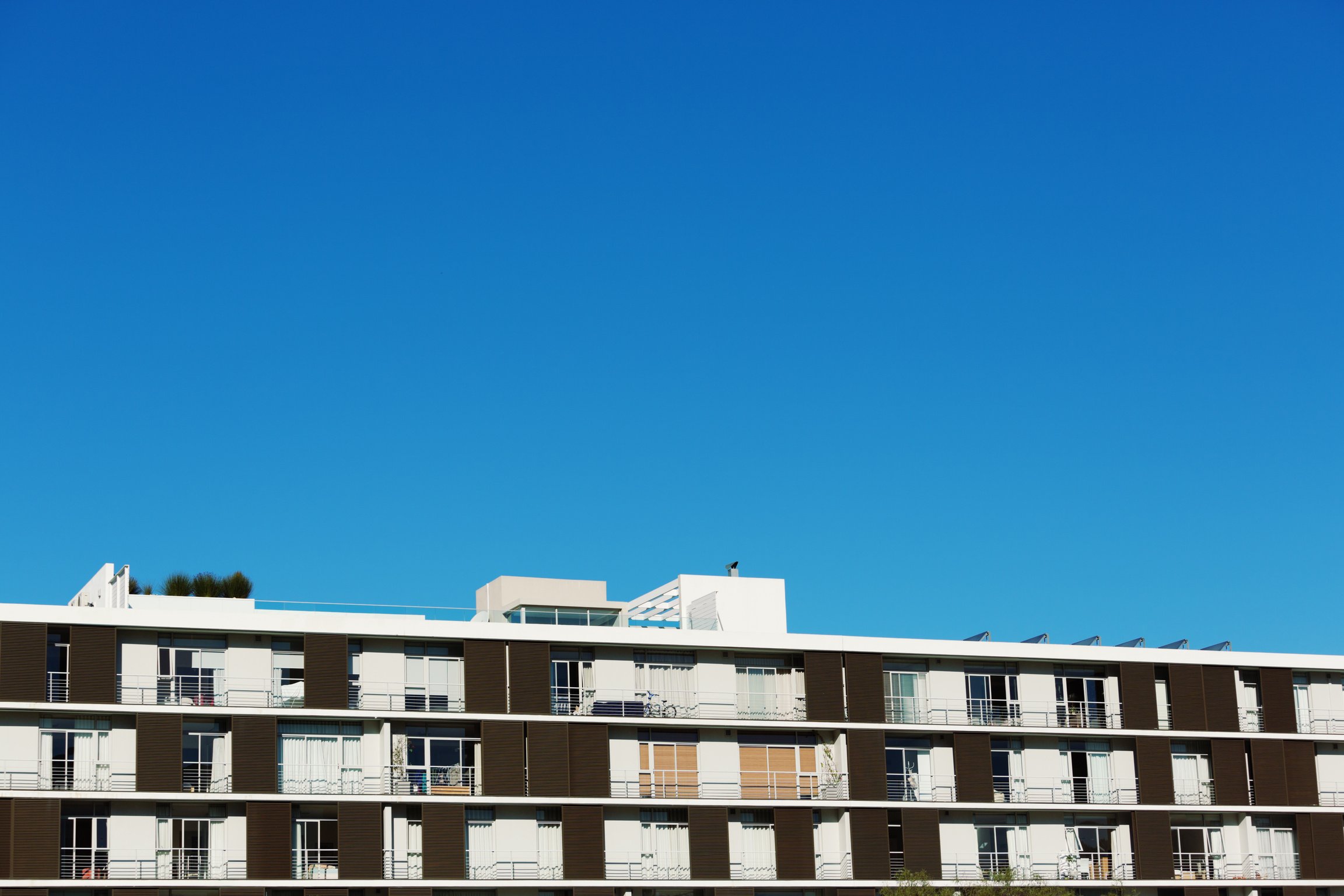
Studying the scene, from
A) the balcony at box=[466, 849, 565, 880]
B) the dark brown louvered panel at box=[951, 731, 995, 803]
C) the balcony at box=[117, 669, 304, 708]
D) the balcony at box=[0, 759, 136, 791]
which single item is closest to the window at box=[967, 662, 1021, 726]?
the dark brown louvered panel at box=[951, 731, 995, 803]

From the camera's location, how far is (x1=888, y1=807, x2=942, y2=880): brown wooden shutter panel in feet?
247

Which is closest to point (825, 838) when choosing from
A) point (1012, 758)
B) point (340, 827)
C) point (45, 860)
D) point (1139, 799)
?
point (1012, 758)

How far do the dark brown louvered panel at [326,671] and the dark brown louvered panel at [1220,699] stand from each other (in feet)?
125

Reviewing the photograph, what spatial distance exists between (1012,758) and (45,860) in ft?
130

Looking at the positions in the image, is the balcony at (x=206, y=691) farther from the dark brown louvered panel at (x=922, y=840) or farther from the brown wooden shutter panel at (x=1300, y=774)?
the brown wooden shutter panel at (x=1300, y=774)

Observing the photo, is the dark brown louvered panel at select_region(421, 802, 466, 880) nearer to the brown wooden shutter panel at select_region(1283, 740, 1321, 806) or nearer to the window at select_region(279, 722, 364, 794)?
the window at select_region(279, 722, 364, 794)

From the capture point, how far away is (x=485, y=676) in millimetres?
72375

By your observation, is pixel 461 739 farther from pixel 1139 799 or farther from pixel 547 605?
pixel 1139 799

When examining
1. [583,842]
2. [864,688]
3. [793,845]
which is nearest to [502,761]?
[583,842]

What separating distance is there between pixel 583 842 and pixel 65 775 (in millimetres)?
19543

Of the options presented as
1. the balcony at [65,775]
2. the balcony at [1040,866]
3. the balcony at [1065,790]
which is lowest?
the balcony at [1040,866]

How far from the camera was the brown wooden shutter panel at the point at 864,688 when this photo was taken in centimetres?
7688

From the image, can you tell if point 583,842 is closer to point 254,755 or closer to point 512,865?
point 512,865

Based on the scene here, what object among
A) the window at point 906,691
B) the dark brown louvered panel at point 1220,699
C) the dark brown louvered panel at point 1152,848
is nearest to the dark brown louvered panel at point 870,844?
the window at point 906,691
